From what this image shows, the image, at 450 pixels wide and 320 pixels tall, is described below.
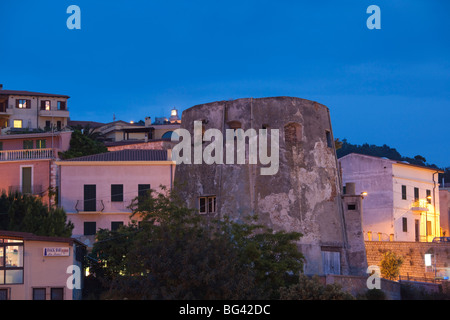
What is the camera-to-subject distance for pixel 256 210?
123 ft

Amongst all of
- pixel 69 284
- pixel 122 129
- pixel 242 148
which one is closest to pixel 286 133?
pixel 242 148

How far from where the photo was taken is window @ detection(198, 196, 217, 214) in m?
38.6

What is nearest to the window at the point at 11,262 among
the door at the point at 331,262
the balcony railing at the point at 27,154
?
the door at the point at 331,262

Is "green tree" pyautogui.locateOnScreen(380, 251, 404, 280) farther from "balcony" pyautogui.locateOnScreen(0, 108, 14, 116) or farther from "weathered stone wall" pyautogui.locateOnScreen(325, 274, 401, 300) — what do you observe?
"balcony" pyautogui.locateOnScreen(0, 108, 14, 116)

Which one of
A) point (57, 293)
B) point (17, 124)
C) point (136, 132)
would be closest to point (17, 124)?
point (17, 124)

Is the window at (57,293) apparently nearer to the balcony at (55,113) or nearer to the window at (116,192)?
the window at (116,192)

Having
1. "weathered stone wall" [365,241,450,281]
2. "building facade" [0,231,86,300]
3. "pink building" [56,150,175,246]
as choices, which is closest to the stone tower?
"building facade" [0,231,86,300]

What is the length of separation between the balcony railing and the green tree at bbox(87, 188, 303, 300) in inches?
831

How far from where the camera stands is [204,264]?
27.4m

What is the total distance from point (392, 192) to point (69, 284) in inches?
1178

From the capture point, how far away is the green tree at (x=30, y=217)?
41.3 metres

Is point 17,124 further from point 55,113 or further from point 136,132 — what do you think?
point 136,132

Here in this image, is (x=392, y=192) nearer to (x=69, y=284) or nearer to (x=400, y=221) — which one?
(x=400, y=221)
